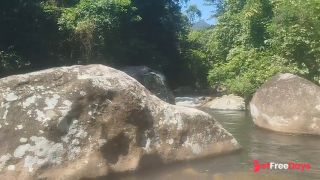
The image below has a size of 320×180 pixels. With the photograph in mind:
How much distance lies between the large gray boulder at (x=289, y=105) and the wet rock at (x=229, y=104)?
7.38m

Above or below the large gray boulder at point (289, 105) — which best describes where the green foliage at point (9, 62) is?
above

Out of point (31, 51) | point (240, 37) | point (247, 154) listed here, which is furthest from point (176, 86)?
point (247, 154)

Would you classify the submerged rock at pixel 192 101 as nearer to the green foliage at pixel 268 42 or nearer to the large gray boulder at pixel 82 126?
the green foliage at pixel 268 42

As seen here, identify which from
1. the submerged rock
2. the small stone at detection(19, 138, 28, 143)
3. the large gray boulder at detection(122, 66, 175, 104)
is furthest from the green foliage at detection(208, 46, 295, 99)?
the small stone at detection(19, 138, 28, 143)

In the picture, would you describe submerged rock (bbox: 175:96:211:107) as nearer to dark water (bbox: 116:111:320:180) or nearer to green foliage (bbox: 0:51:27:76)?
green foliage (bbox: 0:51:27:76)

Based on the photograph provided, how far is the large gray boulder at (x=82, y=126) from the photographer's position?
16.8 feet

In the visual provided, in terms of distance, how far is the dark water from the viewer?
5570mm

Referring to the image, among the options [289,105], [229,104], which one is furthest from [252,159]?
[229,104]

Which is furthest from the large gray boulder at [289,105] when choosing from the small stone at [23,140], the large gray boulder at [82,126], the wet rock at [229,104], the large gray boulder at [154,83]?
the wet rock at [229,104]

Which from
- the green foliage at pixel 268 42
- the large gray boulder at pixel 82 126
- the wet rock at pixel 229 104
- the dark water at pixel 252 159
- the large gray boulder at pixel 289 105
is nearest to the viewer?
the large gray boulder at pixel 82 126

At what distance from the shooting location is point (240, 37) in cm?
2123

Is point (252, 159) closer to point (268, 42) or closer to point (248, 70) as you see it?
point (268, 42)

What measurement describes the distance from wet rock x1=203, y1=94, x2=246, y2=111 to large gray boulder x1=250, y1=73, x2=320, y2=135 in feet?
24.2

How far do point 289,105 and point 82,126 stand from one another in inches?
241
